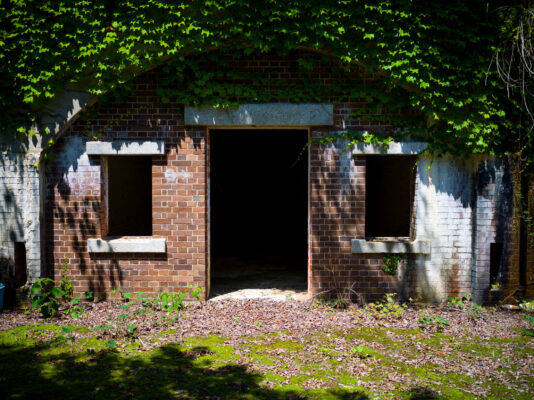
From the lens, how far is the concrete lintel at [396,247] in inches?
251

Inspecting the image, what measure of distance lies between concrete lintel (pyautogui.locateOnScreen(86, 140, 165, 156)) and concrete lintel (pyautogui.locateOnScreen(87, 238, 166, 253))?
4.41ft

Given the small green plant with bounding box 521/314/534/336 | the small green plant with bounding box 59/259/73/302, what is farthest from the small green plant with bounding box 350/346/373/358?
the small green plant with bounding box 59/259/73/302

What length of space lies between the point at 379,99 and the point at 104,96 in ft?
13.6

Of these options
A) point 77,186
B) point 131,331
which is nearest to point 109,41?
point 77,186

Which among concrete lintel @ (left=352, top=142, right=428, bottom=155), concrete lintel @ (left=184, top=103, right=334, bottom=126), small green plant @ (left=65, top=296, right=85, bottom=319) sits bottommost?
small green plant @ (left=65, top=296, right=85, bottom=319)

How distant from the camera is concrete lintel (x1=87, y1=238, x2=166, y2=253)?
6375 millimetres

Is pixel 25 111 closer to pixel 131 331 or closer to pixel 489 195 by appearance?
pixel 131 331

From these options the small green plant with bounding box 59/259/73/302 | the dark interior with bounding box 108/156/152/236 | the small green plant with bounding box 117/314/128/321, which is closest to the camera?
the small green plant with bounding box 117/314/128/321

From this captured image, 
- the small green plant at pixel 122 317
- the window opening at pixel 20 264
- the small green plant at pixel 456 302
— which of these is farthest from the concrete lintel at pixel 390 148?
the window opening at pixel 20 264

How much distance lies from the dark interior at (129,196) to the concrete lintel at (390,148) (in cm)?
498

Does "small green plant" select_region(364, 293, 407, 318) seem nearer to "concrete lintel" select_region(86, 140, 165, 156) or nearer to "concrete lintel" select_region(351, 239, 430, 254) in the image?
"concrete lintel" select_region(351, 239, 430, 254)

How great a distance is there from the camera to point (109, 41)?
585 cm

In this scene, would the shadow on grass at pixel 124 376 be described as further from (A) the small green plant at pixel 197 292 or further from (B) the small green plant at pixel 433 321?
(B) the small green plant at pixel 433 321

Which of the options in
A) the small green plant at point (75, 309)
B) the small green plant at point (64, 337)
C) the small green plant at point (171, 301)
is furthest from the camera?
the small green plant at point (171, 301)
